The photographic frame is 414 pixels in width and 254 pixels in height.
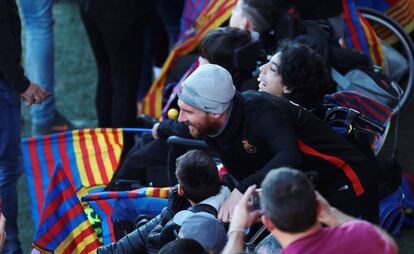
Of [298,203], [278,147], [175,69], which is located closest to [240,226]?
[298,203]

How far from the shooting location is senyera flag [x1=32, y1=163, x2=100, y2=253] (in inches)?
150

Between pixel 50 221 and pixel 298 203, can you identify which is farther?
pixel 50 221

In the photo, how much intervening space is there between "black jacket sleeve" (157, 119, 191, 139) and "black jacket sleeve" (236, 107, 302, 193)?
87 centimetres

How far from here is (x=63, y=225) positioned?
3857mm

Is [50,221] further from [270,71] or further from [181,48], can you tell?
[181,48]

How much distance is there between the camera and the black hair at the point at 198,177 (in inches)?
132

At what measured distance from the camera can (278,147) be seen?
3.17 metres

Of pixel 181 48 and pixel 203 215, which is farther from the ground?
pixel 203 215

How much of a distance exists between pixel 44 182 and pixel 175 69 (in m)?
1.13

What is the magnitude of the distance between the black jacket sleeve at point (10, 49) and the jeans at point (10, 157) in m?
0.08

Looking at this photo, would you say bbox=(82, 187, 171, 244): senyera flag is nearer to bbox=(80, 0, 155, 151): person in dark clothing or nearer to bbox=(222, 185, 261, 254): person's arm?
bbox=(80, 0, 155, 151): person in dark clothing

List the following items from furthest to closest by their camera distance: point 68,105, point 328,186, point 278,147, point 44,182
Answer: point 68,105 < point 44,182 < point 328,186 < point 278,147

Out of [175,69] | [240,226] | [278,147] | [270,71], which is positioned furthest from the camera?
[175,69]

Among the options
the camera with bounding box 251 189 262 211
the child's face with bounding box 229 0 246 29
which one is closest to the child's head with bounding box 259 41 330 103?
the child's face with bounding box 229 0 246 29
